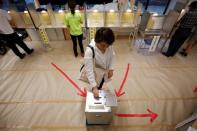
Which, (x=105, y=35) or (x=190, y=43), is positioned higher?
(x=105, y=35)

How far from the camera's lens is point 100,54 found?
4.26ft

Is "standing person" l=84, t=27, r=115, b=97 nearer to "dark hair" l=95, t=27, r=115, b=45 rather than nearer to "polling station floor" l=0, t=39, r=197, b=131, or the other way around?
"dark hair" l=95, t=27, r=115, b=45

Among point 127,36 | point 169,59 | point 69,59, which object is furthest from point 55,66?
point 169,59

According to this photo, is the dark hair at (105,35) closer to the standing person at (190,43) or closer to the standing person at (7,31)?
the standing person at (7,31)

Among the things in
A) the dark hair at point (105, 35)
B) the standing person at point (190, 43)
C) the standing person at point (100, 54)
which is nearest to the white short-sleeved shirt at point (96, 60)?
the standing person at point (100, 54)

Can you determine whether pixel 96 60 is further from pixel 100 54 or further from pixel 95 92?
pixel 95 92

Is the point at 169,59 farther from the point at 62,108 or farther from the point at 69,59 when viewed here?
the point at 62,108

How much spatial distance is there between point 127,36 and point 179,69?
1.70 metres

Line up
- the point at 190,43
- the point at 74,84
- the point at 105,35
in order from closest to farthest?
the point at 105,35 < the point at 74,84 < the point at 190,43

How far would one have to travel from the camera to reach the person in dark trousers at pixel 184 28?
232cm

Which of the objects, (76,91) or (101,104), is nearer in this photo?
(101,104)

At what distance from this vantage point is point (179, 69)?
9.18 ft

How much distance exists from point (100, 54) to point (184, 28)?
2.32 m

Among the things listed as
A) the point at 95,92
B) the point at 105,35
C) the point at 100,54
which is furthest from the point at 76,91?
the point at 105,35
